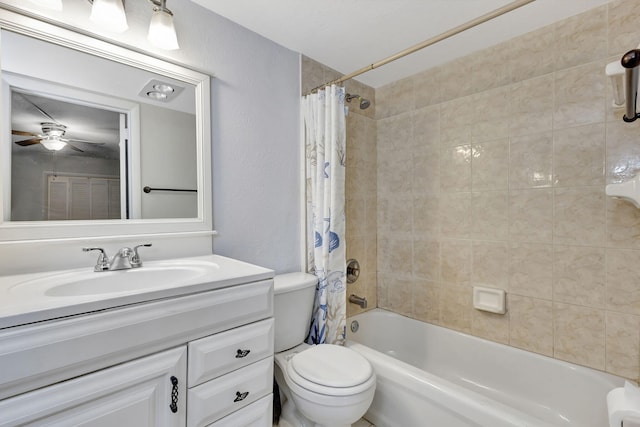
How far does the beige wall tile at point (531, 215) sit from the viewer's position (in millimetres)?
1620

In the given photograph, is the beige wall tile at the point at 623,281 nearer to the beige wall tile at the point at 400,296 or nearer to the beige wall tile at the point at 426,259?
the beige wall tile at the point at 426,259

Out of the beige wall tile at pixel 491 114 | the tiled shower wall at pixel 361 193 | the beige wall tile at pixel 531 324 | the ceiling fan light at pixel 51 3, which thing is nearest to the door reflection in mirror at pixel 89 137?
the ceiling fan light at pixel 51 3

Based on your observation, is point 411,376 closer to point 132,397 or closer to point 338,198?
point 338,198

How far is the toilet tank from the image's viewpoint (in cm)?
153

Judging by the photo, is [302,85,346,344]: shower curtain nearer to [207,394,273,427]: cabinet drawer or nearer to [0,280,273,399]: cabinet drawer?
[207,394,273,427]: cabinet drawer

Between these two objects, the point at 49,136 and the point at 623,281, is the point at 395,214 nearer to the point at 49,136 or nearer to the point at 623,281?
the point at 623,281

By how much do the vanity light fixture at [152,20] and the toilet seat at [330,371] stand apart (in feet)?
5.17

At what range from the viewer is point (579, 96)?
4.99 ft

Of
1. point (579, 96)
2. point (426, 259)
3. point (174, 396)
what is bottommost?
point (174, 396)

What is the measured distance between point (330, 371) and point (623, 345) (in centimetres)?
143

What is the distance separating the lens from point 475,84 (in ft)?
6.23

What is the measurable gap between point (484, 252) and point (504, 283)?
0.21 m

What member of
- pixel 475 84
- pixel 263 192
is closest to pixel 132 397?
pixel 263 192

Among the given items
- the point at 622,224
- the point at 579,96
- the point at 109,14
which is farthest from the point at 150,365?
the point at 579,96
